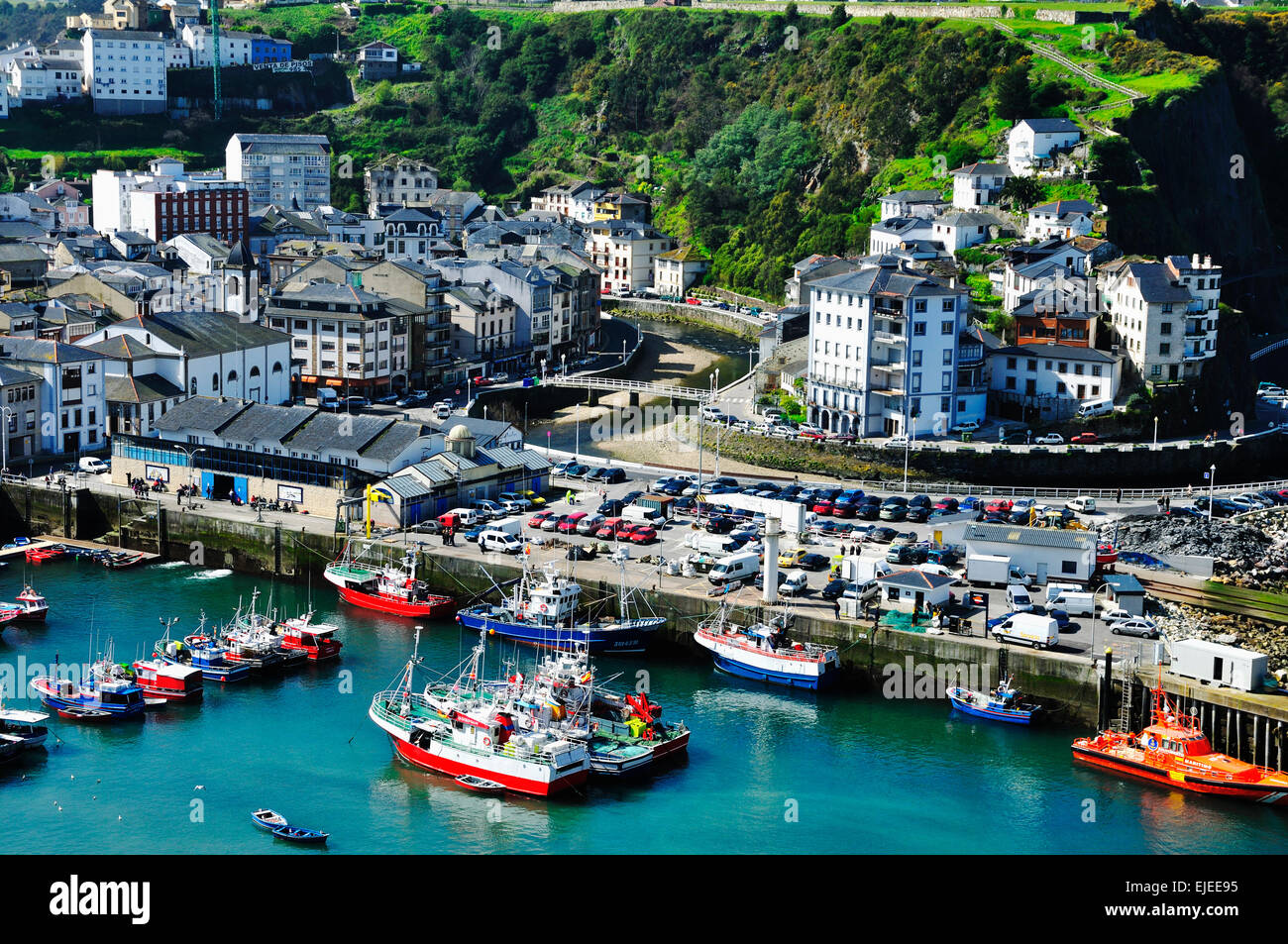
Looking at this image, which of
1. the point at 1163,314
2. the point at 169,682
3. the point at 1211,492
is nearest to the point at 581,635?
the point at 169,682

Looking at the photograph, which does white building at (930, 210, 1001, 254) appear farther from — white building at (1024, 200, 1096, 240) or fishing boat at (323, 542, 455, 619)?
fishing boat at (323, 542, 455, 619)

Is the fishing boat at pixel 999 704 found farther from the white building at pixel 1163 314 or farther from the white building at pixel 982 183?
the white building at pixel 982 183

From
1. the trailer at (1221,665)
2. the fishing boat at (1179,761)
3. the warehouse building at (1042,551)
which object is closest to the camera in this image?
the fishing boat at (1179,761)

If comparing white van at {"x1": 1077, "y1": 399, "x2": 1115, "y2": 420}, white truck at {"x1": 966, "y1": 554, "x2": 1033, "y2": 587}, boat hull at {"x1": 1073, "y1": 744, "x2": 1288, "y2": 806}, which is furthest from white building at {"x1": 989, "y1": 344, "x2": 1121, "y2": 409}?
boat hull at {"x1": 1073, "y1": 744, "x2": 1288, "y2": 806}

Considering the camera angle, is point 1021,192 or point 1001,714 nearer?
point 1001,714

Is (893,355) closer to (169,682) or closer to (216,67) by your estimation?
(169,682)

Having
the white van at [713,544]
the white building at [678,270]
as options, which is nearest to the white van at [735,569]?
the white van at [713,544]

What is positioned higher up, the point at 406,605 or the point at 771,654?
the point at 771,654
